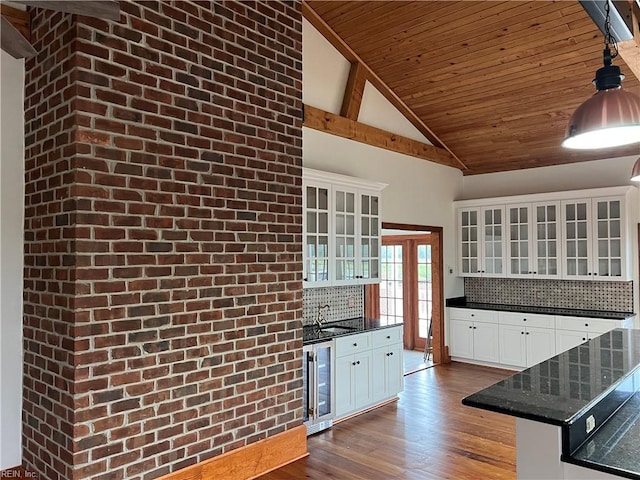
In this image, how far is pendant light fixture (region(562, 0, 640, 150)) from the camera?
1.97 m

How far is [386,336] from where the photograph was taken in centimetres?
482

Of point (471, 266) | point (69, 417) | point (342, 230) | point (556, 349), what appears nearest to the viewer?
point (69, 417)

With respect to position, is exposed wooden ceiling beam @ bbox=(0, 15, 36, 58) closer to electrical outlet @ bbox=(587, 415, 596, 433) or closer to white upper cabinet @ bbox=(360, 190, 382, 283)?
white upper cabinet @ bbox=(360, 190, 382, 283)

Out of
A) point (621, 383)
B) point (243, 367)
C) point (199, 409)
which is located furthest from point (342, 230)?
point (621, 383)

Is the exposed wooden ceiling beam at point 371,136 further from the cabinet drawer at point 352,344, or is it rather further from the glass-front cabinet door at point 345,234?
the cabinet drawer at point 352,344

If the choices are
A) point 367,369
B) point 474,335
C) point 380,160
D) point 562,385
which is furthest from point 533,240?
point 562,385

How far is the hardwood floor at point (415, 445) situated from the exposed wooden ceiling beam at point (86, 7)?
3.03 metres

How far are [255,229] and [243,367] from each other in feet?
3.16

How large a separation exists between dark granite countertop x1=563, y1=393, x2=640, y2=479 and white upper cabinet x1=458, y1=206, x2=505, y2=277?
448 cm

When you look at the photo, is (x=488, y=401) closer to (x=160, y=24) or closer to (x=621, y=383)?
(x=621, y=383)

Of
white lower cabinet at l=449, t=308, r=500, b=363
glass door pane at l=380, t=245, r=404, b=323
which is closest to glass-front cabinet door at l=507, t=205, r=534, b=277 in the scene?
white lower cabinet at l=449, t=308, r=500, b=363

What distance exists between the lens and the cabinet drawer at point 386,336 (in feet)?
15.3

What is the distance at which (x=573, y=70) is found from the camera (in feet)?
15.9

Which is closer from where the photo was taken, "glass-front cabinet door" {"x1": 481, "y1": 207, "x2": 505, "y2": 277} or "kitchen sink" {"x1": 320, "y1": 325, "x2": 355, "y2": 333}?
"kitchen sink" {"x1": 320, "y1": 325, "x2": 355, "y2": 333}
